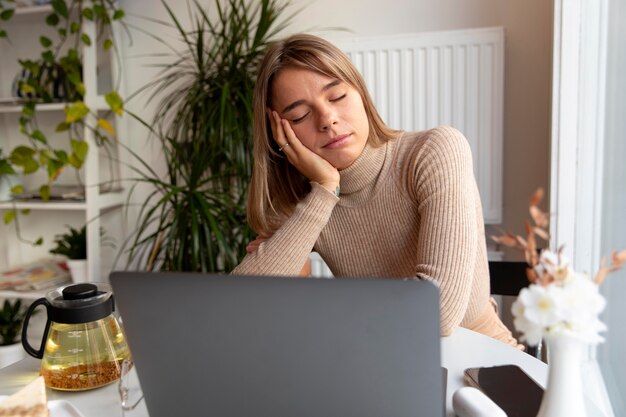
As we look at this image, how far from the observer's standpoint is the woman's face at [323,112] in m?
1.21

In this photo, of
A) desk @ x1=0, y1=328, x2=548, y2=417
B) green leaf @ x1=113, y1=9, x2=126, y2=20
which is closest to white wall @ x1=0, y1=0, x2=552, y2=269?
green leaf @ x1=113, y1=9, x2=126, y2=20

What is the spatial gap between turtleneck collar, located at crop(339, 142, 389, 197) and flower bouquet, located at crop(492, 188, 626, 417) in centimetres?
80

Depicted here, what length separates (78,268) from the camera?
242 centimetres

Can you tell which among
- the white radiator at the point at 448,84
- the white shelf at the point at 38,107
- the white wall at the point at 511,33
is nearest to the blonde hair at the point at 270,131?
the white radiator at the point at 448,84

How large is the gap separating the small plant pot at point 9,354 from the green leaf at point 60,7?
1.42m

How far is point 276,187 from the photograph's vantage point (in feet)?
4.70

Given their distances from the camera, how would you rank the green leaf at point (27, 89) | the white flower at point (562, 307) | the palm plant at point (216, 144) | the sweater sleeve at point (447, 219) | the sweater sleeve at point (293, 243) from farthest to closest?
the green leaf at point (27, 89) < the palm plant at point (216, 144) < the sweater sleeve at point (293, 243) < the sweater sleeve at point (447, 219) < the white flower at point (562, 307)

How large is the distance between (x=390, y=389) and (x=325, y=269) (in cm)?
179

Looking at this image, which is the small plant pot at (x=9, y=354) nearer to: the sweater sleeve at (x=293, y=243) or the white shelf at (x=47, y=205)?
the white shelf at (x=47, y=205)

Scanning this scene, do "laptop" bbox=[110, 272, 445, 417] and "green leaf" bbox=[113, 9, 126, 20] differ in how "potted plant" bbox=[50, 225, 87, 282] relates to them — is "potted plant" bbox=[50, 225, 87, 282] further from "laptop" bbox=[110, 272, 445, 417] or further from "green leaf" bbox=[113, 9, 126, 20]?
"laptop" bbox=[110, 272, 445, 417]

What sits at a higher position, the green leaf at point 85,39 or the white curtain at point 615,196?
the green leaf at point 85,39

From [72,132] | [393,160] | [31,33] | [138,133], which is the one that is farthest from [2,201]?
[393,160]

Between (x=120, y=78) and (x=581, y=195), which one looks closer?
(x=581, y=195)

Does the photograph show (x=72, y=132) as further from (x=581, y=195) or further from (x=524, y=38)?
(x=581, y=195)
